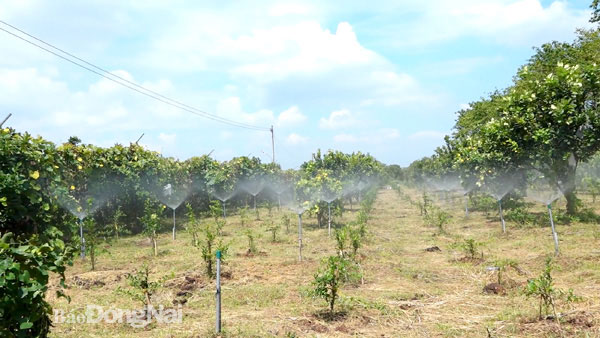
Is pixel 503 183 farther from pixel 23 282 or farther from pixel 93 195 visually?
A: pixel 23 282

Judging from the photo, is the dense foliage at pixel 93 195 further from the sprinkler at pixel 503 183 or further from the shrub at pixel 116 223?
the sprinkler at pixel 503 183

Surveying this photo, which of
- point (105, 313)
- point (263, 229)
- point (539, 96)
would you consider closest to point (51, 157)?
point (105, 313)

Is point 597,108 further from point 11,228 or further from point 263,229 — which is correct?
point 11,228

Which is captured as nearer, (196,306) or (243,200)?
(196,306)

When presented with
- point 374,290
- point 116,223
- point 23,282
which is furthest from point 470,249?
point 116,223

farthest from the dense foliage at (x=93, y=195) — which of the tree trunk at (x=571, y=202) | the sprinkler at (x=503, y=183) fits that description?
the tree trunk at (x=571, y=202)

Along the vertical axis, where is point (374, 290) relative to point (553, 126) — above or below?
below

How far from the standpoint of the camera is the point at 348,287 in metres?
9.19

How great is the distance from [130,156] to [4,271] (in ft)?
60.5

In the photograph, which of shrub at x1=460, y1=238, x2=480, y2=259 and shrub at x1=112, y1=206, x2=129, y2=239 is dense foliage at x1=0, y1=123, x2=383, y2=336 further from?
shrub at x1=460, y1=238, x2=480, y2=259

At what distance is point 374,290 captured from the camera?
886cm

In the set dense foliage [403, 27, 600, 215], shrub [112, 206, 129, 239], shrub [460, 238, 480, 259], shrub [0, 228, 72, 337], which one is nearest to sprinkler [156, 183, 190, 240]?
shrub [112, 206, 129, 239]

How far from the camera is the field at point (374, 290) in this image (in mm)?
6605

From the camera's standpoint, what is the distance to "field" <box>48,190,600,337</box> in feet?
21.7
